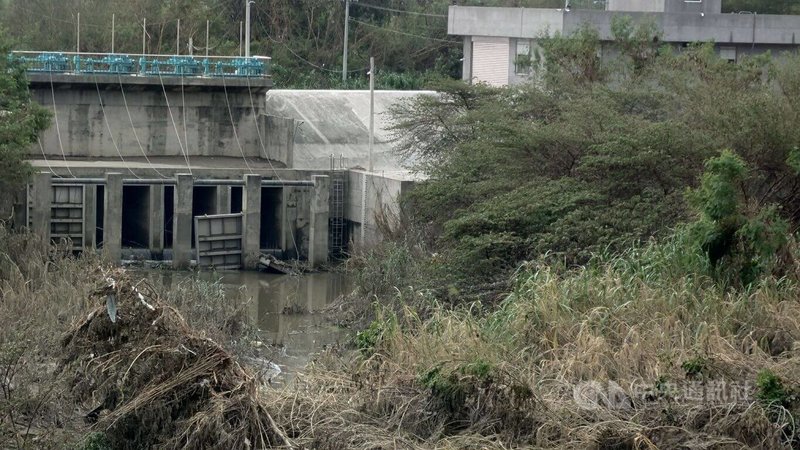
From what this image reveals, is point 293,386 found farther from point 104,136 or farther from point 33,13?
point 33,13

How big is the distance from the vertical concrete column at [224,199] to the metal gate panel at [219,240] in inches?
34.5

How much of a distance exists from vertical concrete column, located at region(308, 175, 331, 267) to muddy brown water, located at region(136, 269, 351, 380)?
0.76m

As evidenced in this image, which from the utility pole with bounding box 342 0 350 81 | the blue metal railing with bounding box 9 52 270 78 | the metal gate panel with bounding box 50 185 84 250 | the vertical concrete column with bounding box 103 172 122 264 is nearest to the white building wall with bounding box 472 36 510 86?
the blue metal railing with bounding box 9 52 270 78

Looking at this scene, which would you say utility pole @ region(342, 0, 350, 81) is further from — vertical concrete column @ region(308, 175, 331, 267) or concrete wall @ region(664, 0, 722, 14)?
vertical concrete column @ region(308, 175, 331, 267)

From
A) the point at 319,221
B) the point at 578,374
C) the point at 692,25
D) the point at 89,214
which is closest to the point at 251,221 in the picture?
the point at 319,221

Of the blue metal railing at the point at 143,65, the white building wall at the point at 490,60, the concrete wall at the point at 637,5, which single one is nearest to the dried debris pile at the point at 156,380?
the blue metal railing at the point at 143,65

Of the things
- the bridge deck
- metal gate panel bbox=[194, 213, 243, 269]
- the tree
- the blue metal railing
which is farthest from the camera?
the blue metal railing

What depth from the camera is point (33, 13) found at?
1949 inches

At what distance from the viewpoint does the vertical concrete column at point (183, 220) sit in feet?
106

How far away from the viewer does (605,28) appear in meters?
38.1

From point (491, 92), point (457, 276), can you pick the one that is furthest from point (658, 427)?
point (491, 92)

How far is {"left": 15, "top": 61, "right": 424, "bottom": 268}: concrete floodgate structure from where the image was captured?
3238 cm

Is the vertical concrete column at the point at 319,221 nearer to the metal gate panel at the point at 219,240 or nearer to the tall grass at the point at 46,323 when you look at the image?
the metal gate panel at the point at 219,240

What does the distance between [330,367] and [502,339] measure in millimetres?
2018
